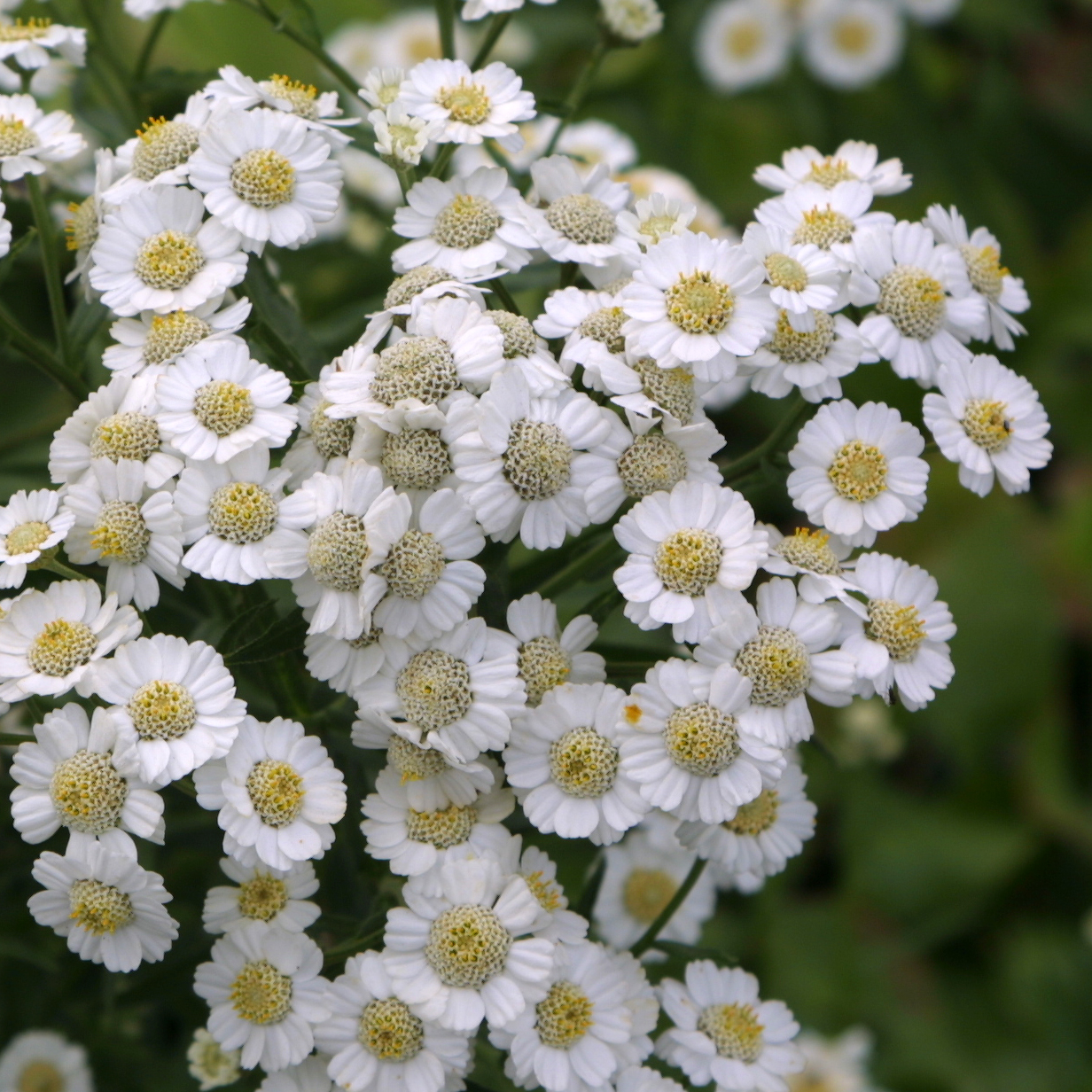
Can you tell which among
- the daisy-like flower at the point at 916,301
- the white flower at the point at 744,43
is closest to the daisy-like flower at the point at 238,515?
the daisy-like flower at the point at 916,301

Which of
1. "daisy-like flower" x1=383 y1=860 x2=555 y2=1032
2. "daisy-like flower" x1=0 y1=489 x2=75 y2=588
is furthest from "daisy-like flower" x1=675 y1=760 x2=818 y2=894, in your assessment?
"daisy-like flower" x1=0 y1=489 x2=75 y2=588

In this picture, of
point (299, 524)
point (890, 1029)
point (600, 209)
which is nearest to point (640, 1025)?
point (299, 524)

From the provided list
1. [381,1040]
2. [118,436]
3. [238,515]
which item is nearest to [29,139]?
[118,436]

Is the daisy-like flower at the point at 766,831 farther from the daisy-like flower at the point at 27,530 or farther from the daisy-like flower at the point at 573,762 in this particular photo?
the daisy-like flower at the point at 27,530

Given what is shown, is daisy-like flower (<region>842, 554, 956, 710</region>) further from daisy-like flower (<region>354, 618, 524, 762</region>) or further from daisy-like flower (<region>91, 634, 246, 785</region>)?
daisy-like flower (<region>91, 634, 246, 785</region>)

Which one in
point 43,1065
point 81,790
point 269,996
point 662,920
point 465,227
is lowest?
point 43,1065

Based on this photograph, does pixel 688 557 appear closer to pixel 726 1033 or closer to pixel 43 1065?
pixel 726 1033
